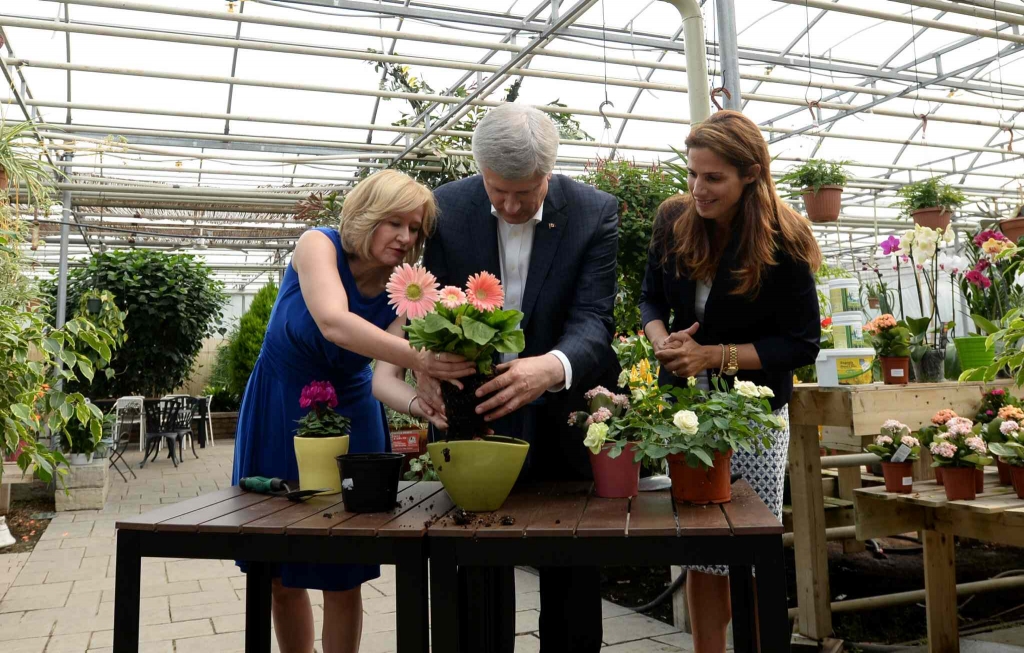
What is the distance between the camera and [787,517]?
3.43 metres

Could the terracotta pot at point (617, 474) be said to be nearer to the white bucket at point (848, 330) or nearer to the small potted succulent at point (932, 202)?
the white bucket at point (848, 330)

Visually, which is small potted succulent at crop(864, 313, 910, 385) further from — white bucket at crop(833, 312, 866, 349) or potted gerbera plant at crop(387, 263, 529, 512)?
potted gerbera plant at crop(387, 263, 529, 512)

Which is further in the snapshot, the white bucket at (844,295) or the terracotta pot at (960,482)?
the white bucket at (844,295)

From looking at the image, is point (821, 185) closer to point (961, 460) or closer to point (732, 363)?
point (961, 460)

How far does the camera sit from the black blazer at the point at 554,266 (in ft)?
5.35

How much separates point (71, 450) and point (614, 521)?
19.6 ft

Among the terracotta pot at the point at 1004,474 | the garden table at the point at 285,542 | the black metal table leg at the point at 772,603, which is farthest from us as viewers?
the terracotta pot at the point at 1004,474

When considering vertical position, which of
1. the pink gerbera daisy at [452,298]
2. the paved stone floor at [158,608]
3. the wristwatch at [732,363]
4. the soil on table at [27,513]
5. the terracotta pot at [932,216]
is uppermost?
the terracotta pot at [932,216]

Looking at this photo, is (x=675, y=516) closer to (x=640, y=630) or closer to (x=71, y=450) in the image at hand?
(x=640, y=630)

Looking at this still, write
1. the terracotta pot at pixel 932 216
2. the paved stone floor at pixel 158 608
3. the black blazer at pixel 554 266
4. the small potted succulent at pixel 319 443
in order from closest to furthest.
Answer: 1. the small potted succulent at pixel 319 443
2. the black blazer at pixel 554 266
3. the paved stone floor at pixel 158 608
4. the terracotta pot at pixel 932 216

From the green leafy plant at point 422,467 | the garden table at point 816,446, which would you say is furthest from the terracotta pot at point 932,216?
the green leafy plant at point 422,467

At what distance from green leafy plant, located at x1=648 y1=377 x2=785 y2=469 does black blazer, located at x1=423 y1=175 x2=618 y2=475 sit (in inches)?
10.3

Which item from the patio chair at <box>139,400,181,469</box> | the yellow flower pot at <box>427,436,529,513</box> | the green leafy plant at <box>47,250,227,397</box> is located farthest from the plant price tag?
the green leafy plant at <box>47,250,227,397</box>

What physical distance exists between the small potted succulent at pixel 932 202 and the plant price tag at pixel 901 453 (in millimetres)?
2550
